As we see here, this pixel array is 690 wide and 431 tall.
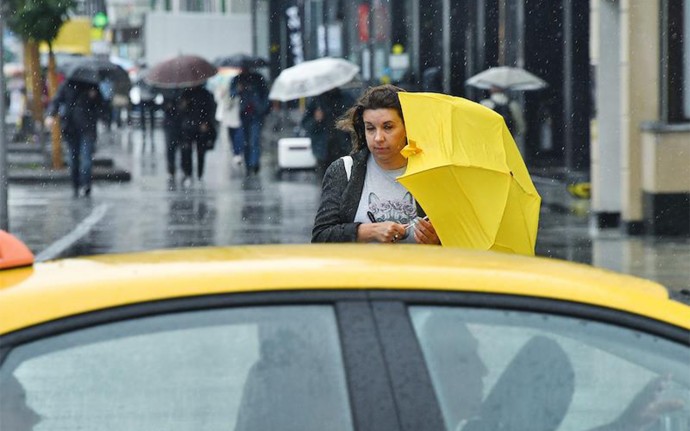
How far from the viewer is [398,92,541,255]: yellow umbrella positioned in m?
5.54

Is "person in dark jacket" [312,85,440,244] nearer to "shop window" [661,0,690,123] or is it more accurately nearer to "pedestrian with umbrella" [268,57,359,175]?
"shop window" [661,0,690,123]

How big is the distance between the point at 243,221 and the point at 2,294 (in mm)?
16160

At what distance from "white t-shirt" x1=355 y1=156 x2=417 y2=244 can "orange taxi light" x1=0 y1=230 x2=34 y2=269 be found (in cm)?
239

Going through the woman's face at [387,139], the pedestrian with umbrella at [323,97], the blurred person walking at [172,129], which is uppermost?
the woman's face at [387,139]

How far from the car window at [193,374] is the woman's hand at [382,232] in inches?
95.6

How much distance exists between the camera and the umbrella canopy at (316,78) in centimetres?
2291

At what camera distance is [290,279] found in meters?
3.12

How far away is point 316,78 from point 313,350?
66.2 feet

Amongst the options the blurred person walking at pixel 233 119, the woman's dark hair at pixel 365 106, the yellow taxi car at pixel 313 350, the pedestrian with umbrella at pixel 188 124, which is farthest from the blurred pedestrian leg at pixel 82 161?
the yellow taxi car at pixel 313 350

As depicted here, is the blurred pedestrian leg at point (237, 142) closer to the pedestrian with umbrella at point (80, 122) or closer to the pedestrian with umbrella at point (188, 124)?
the pedestrian with umbrella at point (188, 124)

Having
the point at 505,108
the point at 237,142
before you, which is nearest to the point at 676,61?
the point at 505,108

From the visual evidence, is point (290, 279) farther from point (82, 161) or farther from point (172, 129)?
point (172, 129)

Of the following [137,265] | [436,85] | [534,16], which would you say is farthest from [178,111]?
[137,265]

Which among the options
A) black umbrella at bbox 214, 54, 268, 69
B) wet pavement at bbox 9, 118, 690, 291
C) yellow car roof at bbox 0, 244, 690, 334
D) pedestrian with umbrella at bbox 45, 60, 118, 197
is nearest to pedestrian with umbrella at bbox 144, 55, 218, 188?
wet pavement at bbox 9, 118, 690, 291
